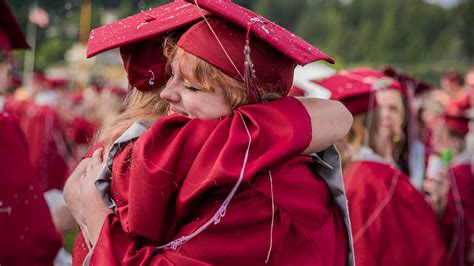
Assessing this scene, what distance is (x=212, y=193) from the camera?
192 cm

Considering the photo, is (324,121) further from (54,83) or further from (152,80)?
(54,83)

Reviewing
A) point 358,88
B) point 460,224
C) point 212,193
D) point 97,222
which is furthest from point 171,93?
point 460,224

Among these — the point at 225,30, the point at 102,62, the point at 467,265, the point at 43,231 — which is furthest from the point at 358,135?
the point at 102,62

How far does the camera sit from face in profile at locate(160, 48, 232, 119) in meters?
2.03

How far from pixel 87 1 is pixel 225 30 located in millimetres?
4576

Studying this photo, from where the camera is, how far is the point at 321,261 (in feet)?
6.79

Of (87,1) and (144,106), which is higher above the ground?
(144,106)

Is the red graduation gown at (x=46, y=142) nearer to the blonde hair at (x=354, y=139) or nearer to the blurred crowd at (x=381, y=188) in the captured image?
the blurred crowd at (x=381, y=188)

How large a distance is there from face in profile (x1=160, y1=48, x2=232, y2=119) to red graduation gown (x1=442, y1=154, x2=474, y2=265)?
8.68ft

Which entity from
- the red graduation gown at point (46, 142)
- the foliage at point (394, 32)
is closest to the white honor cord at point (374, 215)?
the red graduation gown at point (46, 142)

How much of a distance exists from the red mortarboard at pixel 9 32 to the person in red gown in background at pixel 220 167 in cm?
156

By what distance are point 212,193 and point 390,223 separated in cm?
202

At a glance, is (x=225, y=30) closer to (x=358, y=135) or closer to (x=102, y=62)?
(x=358, y=135)

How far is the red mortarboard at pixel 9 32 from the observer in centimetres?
335
